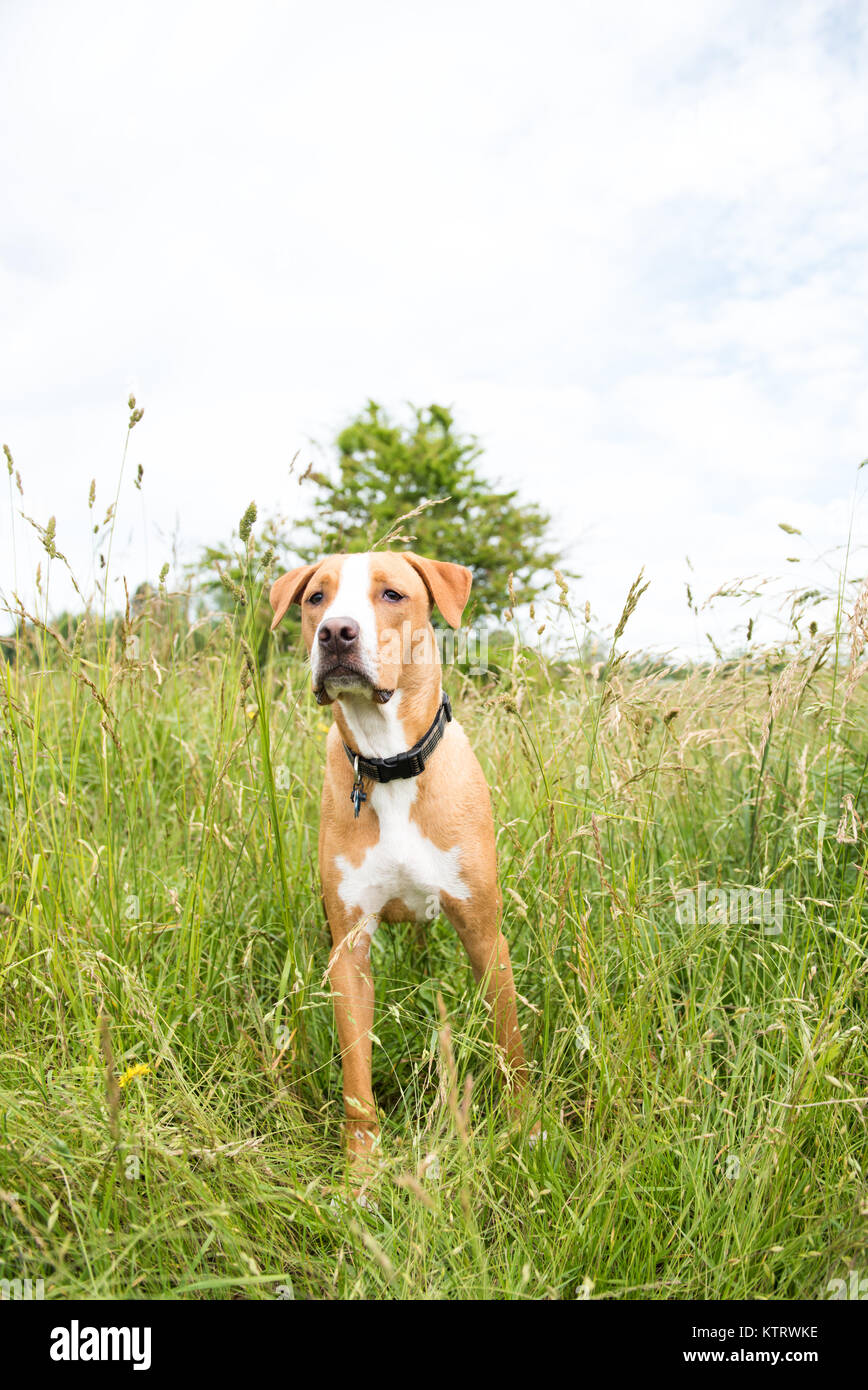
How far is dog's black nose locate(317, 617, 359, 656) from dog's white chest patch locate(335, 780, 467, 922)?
0.50 m

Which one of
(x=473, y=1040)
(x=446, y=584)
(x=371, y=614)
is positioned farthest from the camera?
(x=446, y=584)

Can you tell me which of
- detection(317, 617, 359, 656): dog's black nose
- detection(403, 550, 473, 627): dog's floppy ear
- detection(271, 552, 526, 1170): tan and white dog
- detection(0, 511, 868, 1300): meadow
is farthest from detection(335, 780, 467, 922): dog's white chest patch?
detection(403, 550, 473, 627): dog's floppy ear

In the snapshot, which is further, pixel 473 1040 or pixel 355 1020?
pixel 355 1020

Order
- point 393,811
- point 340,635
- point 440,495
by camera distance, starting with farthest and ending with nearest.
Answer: point 440,495, point 393,811, point 340,635

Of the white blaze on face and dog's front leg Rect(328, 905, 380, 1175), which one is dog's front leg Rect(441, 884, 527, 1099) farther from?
the white blaze on face

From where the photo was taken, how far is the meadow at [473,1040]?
5.30 ft

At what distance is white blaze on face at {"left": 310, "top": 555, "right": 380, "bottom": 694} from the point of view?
2271 millimetres

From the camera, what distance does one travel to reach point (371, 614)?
92.7 inches

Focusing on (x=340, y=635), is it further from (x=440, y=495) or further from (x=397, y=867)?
(x=440, y=495)

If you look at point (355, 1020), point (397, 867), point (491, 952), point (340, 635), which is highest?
point (340, 635)

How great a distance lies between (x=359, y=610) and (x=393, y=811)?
0.64m

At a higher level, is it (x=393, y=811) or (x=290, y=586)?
(x=290, y=586)

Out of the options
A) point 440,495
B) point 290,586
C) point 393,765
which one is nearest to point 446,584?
point 290,586
